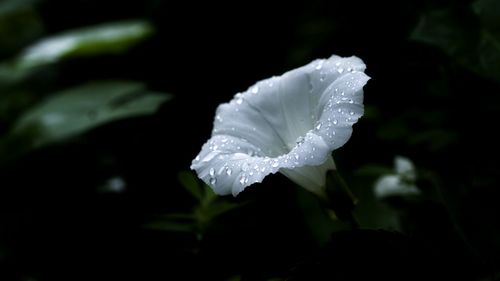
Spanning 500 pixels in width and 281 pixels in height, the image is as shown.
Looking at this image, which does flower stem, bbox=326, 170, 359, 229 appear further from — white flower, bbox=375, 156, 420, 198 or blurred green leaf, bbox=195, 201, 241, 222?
white flower, bbox=375, 156, 420, 198

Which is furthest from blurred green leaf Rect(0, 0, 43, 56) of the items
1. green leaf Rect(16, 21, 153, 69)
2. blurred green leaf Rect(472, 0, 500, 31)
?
blurred green leaf Rect(472, 0, 500, 31)

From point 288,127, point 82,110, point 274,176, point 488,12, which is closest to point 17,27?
point 82,110

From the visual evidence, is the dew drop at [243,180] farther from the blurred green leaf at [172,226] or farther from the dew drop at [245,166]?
the blurred green leaf at [172,226]

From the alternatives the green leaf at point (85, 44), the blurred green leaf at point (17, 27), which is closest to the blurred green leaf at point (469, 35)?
the green leaf at point (85, 44)

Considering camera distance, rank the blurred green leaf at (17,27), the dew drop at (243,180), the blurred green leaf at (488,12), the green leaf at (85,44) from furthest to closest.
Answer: the blurred green leaf at (17,27) → the green leaf at (85,44) → the blurred green leaf at (488,12) → the dew drop at (243,180)

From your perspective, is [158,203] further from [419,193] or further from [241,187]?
[241,187]

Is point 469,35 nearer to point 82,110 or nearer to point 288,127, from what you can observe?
point 288,127
